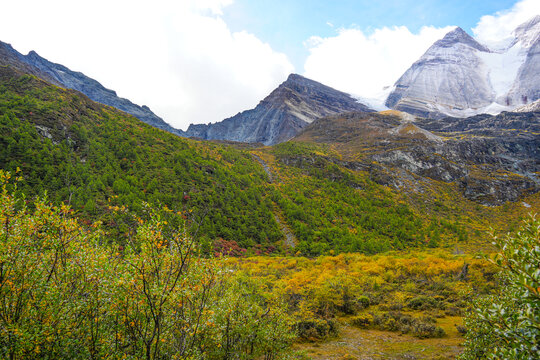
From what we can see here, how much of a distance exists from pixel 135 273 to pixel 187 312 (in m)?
2.03

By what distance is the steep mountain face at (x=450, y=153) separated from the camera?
6825cm

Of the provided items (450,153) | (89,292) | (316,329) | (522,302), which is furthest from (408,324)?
(450,153)

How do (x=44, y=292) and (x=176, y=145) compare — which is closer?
(x=44, y=292)

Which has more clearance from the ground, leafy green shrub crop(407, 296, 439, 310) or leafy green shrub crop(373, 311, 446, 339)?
leafy green shrub crop(407, 296, 439, 310)

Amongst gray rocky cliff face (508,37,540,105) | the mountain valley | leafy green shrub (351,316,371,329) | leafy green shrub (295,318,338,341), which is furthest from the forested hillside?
gray rocky cliff face (508,37,540,105)

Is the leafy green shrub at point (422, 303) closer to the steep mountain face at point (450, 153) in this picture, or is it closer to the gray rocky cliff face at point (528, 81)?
the steep mountain face at point (450, 153)

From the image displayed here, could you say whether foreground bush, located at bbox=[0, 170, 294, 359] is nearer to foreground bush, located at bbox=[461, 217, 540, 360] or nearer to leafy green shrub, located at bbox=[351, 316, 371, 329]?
foreground bush, located at bbox=[461, 217, 540, 360]

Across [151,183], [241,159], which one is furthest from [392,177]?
[151,183]

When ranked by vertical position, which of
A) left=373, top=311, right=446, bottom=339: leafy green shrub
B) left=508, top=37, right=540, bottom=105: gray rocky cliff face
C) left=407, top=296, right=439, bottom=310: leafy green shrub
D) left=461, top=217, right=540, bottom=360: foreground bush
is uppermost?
left=508, top=37, right=540, bottom=105: gray rocky cliff face

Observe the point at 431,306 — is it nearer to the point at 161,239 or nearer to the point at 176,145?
the point at 161,239

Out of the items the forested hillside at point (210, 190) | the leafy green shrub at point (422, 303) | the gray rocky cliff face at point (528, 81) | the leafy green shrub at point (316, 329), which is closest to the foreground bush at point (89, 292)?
the leafy green shrub at point (316, 329)

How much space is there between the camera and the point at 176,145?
55.5 metres

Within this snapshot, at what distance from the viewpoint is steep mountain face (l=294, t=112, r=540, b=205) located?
2687 inches

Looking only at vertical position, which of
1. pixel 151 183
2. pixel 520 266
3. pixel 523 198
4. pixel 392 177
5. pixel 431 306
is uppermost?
pixel 523 198
